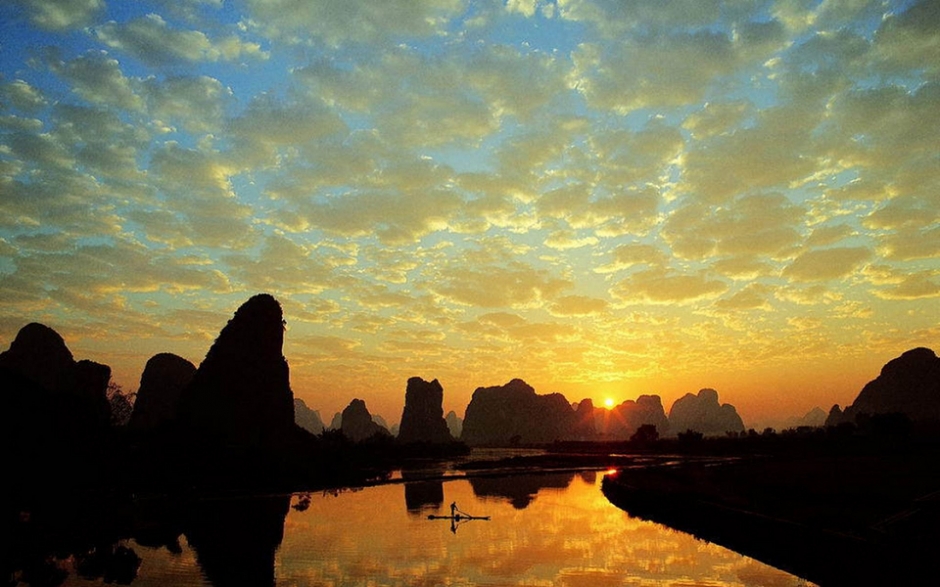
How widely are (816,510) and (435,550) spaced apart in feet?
73.8

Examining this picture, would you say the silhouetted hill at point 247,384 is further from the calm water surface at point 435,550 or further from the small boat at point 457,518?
the small boat at point 457,518

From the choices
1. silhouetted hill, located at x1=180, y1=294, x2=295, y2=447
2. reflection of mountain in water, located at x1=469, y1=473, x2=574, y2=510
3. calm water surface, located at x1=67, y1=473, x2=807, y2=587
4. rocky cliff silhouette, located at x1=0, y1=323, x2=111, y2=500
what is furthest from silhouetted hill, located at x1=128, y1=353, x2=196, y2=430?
calm water surface, located at x1=67, y1=473, x2=807, y2=587

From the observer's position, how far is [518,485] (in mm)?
62469

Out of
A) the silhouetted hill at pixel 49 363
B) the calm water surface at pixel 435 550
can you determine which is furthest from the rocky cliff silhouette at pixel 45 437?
the silhouetted hill at pixel 49 363

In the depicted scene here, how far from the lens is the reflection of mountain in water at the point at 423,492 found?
45812 millimetres

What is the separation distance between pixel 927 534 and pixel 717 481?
104 feet

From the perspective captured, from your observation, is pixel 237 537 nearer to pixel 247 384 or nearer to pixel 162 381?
pixel 247 384

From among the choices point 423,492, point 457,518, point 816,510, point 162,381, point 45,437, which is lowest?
point 423,492

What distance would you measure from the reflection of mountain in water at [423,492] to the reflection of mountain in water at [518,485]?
400 cm

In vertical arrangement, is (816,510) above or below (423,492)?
above

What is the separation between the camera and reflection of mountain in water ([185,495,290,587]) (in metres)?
25.0

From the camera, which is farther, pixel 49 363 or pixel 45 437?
pixel 49 363

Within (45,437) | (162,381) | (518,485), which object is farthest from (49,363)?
(518,485)

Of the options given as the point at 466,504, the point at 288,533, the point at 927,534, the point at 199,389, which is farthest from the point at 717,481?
the point at 199,389
